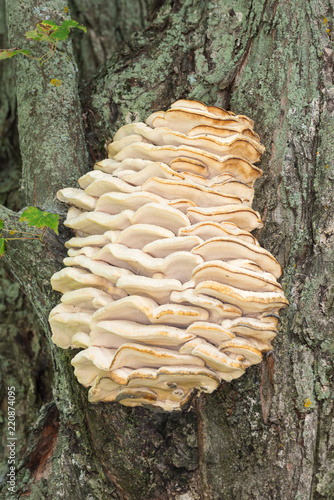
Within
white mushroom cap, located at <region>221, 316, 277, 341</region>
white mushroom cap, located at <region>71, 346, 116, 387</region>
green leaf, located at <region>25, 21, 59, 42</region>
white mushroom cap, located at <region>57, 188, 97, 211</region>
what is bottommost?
white mushroom cap, located at <region>71, 346, 116, 387</region>

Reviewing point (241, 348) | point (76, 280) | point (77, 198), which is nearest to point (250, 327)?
point (241, 348)

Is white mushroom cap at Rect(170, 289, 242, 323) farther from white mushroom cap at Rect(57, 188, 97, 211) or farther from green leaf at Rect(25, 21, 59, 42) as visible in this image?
green leaf at Rect(25, 21, 59, 42)

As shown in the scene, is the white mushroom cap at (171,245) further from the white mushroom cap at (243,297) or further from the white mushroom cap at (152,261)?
the white mushroom cap at (243,297)

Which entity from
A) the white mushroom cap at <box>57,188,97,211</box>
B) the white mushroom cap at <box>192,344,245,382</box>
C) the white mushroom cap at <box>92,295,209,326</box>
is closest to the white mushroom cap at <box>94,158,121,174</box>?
the white mushroom cap at <box>57,188,97,211</box>


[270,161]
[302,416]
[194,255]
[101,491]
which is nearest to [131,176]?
[194,255]

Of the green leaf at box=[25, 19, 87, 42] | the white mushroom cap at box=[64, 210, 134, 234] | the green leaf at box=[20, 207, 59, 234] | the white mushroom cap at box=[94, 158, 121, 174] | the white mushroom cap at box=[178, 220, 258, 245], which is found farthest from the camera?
the green leaf at box=[25, 19, 87, 42]

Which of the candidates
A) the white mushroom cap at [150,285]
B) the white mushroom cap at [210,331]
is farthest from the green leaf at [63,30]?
the white mushroom cap at [210,331]

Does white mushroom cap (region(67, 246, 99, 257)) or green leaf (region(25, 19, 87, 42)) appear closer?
white mushroom cap (region(67, 246, 99, 257))

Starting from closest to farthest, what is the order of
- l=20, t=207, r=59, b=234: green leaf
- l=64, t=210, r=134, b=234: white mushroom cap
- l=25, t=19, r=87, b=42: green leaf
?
l=64, t=210, r=134, b=234: white mushroom cap < l=20, t=207, r=59, b=234: green leaf < l=25, t=19, r=87, b=42: green leaf

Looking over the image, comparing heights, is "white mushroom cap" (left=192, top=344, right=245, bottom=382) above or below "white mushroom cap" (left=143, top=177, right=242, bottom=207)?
below
